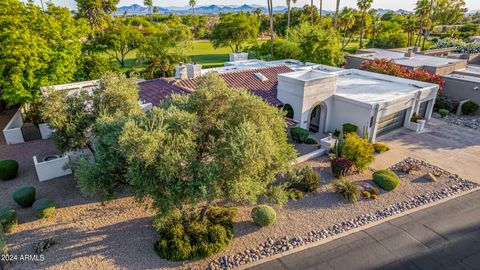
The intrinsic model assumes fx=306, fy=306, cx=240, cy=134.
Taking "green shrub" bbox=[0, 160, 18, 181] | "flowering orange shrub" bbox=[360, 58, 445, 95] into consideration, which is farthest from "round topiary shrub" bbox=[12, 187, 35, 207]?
"flowering orange shrub" bbox=[360, 58, 445, 95]

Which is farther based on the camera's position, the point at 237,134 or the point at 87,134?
the point at 87,134

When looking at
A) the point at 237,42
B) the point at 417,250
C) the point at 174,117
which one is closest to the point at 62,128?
the point at 174,117

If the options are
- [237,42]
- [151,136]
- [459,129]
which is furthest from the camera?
[237,42]

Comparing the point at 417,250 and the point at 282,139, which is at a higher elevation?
the point at 282,139

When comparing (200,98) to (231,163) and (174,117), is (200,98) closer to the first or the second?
(174,117)

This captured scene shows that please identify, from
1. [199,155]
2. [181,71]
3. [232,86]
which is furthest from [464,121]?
[199,155]

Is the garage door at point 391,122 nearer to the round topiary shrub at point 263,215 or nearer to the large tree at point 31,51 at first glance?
the round topiary shrub at point 263,215
